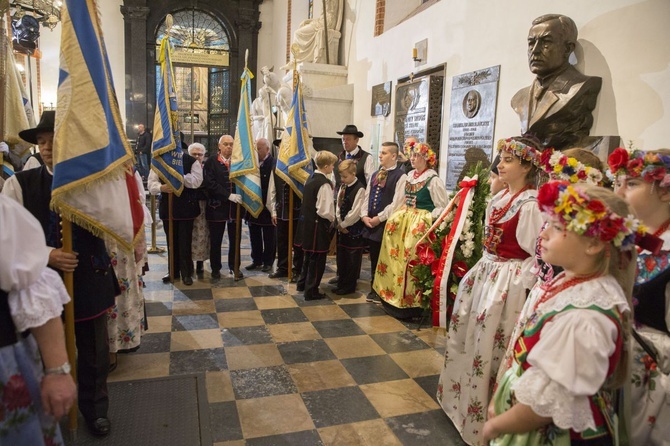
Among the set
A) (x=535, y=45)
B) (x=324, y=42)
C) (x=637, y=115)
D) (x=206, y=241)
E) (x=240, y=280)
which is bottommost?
(x=240, y=280)

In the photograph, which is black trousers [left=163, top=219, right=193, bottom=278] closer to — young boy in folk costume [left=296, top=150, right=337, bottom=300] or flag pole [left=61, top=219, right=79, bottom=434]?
young boy in folk costume [left=296, top=150, right=337, bottom=300]

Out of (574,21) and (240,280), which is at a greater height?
(574,21)

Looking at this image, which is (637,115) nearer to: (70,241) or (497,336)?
(497,336)

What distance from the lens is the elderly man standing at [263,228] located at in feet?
18.5

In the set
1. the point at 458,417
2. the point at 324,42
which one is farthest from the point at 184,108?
the point at 458,417

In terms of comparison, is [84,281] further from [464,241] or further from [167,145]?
[167,145]

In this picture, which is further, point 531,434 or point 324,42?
point 324,42

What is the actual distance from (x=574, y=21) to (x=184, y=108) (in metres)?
13.7

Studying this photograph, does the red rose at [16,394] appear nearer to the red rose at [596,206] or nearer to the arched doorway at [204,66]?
the red rose at [596,206]

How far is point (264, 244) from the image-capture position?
19.3 feet

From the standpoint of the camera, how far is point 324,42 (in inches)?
355

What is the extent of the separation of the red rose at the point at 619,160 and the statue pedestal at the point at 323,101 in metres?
6.70

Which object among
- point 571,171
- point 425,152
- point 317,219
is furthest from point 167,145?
point 571,171

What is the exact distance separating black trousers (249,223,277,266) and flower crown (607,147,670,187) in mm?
4418
